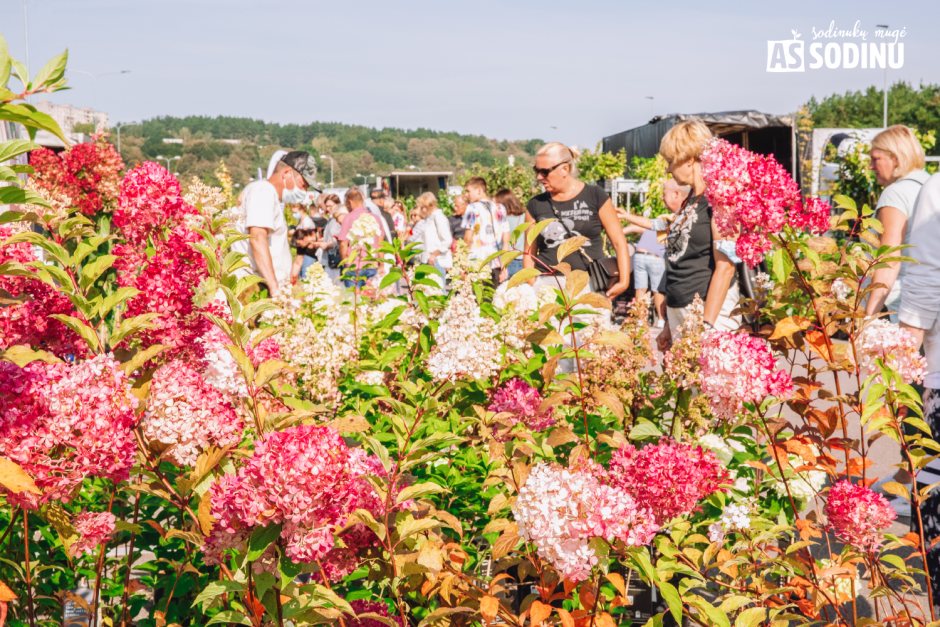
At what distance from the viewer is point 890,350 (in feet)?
5.93

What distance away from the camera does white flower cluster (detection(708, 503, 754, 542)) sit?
1646 mm

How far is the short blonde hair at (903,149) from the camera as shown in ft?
11.1

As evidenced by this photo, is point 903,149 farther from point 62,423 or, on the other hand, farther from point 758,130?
point 758,130

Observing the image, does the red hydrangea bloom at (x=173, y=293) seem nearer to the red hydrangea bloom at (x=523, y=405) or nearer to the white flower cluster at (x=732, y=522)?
the red hydrangea bloom at (x=523, y=405)

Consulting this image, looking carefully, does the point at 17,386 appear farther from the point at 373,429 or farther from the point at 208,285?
the point at 373,429

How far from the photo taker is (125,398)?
1084 millimetres

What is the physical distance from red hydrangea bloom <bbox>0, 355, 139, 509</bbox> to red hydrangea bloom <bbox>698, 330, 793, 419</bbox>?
117 centimetres

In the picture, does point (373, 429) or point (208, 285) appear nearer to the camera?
point (208, 285)

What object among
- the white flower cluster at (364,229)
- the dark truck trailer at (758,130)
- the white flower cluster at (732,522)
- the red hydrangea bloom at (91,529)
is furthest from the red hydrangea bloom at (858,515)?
the dark truck trailer at (758,130)

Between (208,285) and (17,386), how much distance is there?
0.38 m

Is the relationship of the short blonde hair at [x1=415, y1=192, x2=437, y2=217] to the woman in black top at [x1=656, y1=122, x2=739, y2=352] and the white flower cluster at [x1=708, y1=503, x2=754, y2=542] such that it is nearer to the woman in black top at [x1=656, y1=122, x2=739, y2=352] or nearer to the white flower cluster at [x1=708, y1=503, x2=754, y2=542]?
the woman in black top at [x1=656, y1=122, x2=739, y2=352]

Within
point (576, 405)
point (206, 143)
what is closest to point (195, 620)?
point (576, 405)

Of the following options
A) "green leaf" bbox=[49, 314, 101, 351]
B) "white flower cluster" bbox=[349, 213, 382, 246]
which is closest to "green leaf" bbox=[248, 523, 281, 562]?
"green leaf" bbox=[49, 314, 101, 351]

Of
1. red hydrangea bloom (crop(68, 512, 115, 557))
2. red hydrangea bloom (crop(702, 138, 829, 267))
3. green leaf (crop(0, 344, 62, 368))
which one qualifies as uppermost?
red hydrangea bloom (crop(702, 138, 829, 267))
